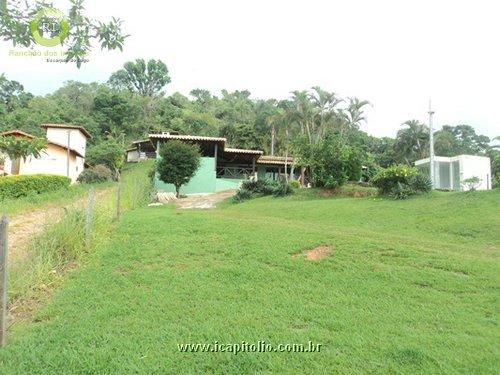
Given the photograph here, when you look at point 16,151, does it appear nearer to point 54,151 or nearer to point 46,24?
point 46,24

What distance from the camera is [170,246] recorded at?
741 centimetres

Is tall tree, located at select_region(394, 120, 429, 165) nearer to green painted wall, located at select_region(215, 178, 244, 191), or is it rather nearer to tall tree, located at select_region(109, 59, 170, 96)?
green painted wall, located at select_region(215, 178, 244, 191)

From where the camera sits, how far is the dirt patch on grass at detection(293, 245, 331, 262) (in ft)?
22.6

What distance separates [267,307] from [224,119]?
41006 millimetres

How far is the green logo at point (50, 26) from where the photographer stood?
7.50 feet

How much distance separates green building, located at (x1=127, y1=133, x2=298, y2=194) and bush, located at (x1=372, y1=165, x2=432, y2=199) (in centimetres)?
992

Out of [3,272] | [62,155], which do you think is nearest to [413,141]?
[62,155]

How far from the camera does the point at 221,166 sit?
91.1 ft

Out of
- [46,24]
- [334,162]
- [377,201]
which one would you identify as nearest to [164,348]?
[46,24]

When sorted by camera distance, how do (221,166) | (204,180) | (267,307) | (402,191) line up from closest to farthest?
(267,307)
(402,191)
(204,180)
(221,166)

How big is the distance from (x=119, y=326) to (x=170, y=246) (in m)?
3.35

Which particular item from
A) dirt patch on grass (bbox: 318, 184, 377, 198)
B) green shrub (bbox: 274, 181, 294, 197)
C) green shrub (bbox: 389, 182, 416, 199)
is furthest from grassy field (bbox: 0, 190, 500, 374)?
green shrub (bbox: 274, 181, 294, 197)

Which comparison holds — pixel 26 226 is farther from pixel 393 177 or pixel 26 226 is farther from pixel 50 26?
pixel 393 177

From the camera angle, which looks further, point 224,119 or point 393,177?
point 224,119
